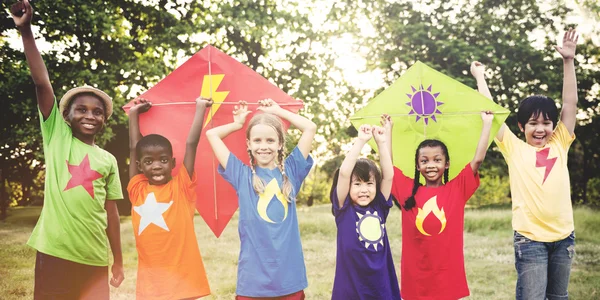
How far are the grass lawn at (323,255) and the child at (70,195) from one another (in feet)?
11.2

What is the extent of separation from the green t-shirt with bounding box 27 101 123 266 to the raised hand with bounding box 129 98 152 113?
601 mm

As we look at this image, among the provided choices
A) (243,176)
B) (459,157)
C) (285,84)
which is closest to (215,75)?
(243,176)

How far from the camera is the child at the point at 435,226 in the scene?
4086 mm

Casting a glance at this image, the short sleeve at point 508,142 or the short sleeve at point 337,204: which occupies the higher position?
the short sleeve at point 508,142

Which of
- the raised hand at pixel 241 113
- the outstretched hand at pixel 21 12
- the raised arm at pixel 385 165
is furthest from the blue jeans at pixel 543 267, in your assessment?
the outstretched hand at pixel 21 12

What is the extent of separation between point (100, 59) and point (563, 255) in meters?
12.2

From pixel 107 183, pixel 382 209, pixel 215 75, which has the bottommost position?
pixel 382 209

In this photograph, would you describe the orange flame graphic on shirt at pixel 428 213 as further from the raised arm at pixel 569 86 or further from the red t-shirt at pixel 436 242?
the raised arm at pixel 569 86

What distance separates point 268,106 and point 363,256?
1.45 m

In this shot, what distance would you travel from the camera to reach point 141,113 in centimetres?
448

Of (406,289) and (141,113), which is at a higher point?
(141,113)

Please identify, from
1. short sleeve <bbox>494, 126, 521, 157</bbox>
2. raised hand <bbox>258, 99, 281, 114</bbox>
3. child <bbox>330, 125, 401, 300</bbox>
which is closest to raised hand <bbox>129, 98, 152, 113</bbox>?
raised hand <bbox>258, 99, 281, 114</bbox>

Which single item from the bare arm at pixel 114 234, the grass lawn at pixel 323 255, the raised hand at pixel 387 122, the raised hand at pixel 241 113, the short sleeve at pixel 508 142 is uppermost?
the raised hand at pixel 241 113

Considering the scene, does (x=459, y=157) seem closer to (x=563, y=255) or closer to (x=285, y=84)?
(x=563, y=255)
